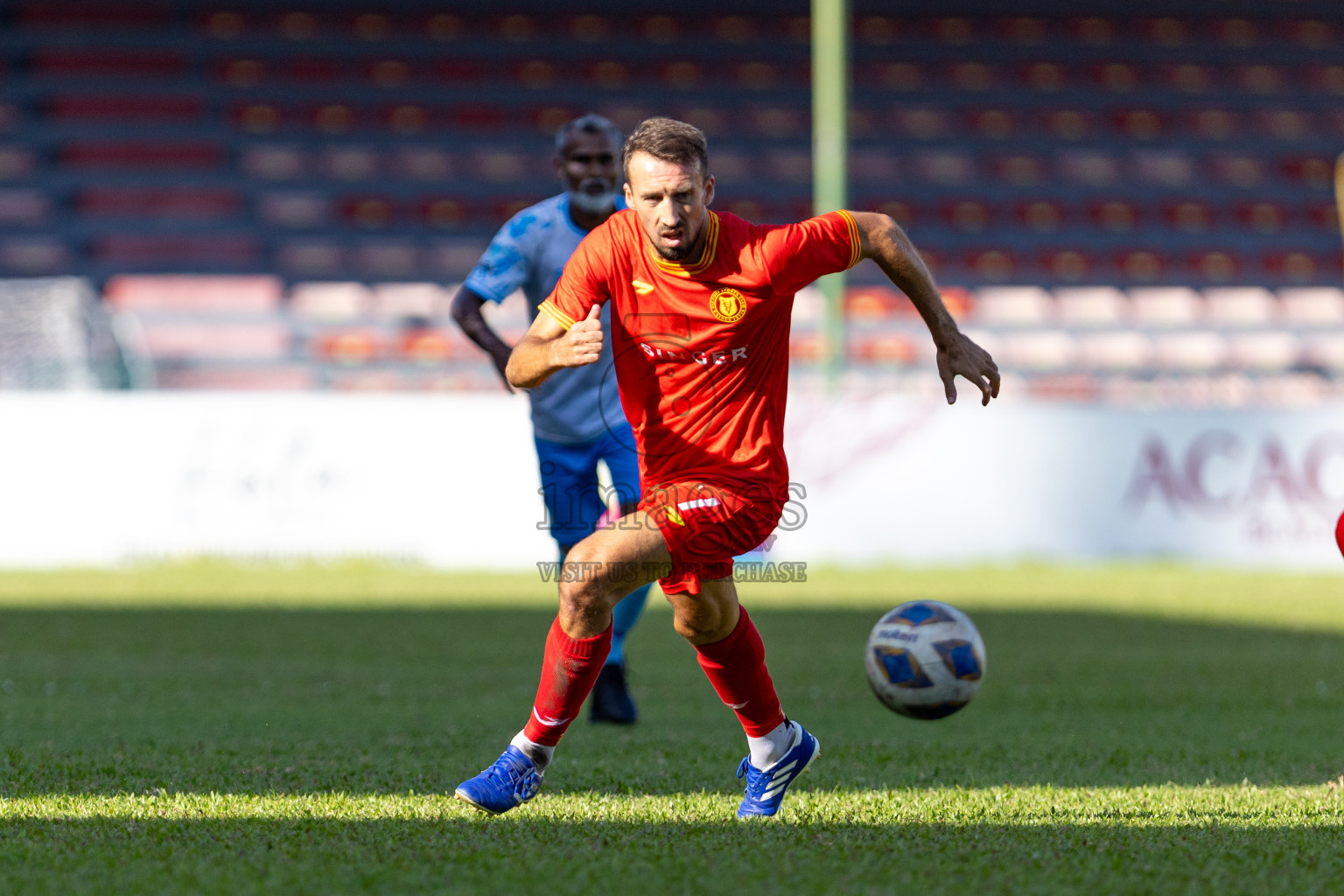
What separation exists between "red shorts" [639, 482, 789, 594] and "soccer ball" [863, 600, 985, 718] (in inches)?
46.8

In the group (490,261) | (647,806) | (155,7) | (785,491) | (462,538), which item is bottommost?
(462,538)

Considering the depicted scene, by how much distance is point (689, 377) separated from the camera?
3682 mm

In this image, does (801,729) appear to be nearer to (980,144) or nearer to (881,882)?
(881,882)

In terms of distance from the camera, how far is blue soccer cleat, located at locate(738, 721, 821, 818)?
3.72m

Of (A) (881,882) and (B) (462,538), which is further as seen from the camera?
(B) (462,538)

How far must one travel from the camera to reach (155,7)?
21.7m

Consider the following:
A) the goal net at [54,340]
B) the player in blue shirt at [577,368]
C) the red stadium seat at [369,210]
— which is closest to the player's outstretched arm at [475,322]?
the player in blue shirt at [577,368]

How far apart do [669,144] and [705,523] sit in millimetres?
883

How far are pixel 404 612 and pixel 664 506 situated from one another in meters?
5.92

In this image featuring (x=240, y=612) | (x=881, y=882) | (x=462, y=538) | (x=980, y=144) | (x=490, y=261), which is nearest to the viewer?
(x=881, y=882)

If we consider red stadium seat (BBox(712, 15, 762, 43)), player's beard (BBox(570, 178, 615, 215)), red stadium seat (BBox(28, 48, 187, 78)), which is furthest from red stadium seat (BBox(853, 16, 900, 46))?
player's beard (BBox(570, 178, 615, 215))

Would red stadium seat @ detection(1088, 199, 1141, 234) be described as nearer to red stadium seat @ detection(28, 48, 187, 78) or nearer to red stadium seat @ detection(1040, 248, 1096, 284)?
red stadium seat @ detection(1040, 248, 1096, 284)

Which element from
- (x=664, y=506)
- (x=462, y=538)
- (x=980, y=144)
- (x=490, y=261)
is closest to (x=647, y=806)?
(x=664, y=506)

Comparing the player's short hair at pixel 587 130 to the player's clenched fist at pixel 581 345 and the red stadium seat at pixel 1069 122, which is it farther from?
the red stadium seat at pixel 1069 122
